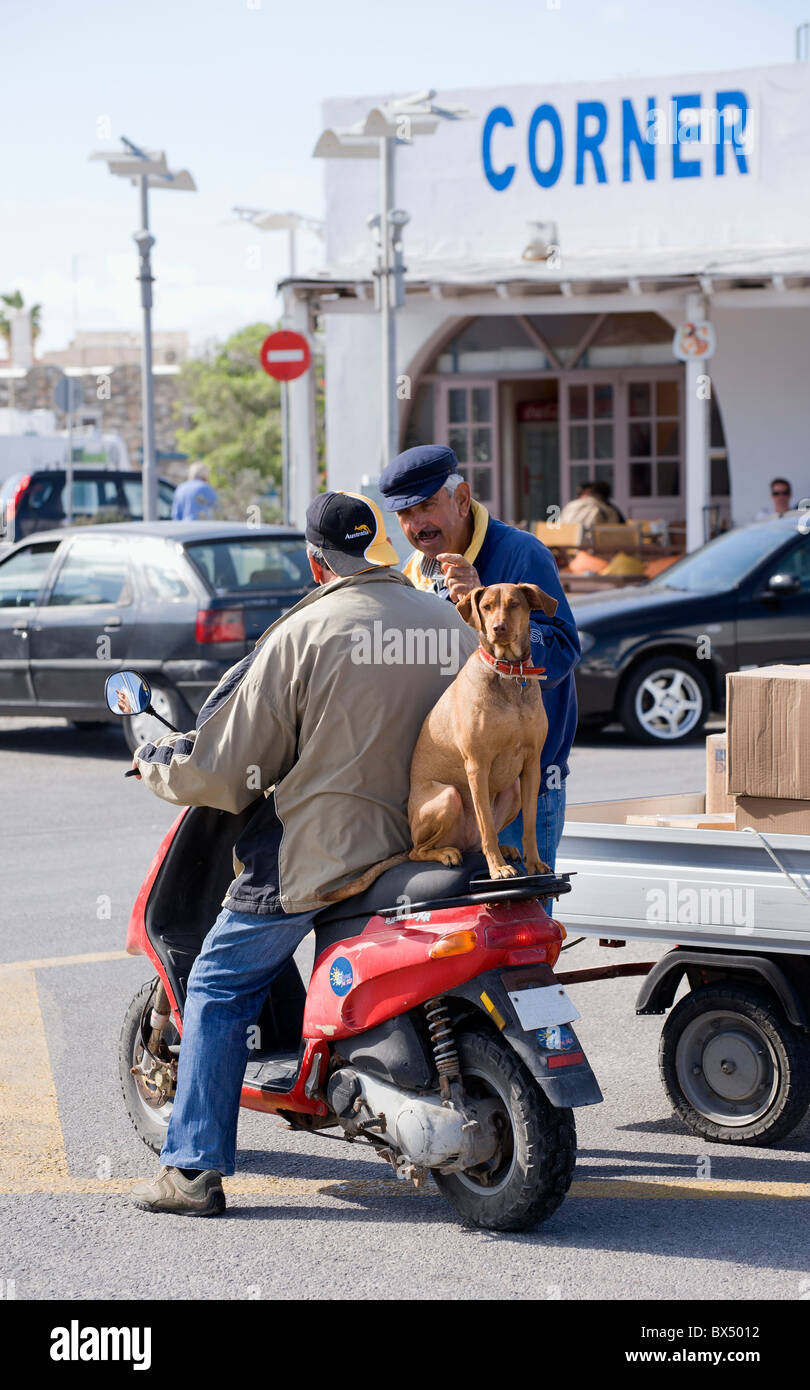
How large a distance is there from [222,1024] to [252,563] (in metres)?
8.12

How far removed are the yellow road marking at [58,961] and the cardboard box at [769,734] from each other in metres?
2.92

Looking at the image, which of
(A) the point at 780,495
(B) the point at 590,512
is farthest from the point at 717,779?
(A) the point at 780,495

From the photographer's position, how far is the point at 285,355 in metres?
19.2

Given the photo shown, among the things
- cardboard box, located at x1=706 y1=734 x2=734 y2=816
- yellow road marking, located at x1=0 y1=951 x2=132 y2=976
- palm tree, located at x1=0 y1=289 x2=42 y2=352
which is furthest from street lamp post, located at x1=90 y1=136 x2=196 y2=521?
palm tree, located at x1=0 y1=289 x2=42 y2=352

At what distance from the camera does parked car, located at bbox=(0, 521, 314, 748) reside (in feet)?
38.6

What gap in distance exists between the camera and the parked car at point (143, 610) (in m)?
11.8

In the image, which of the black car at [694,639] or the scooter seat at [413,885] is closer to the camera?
the scooter seat at [413,885]

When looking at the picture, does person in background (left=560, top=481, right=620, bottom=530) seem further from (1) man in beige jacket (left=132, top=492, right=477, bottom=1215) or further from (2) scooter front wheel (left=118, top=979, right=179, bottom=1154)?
(1) man in beige jacket (left=132, top=492, right=477, bottom=1215)

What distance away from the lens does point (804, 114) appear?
20.7 m

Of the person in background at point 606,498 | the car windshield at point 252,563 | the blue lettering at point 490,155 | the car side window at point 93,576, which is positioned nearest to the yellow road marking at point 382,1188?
the car windshield at point 252,563

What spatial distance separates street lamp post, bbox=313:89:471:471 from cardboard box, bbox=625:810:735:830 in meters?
12.5

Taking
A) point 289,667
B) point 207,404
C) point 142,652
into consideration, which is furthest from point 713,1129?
point 207,404

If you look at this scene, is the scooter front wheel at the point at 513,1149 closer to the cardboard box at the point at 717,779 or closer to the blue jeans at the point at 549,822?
the blue jeans at the point at 549,822

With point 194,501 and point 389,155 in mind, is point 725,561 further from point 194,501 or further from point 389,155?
point 389,155
